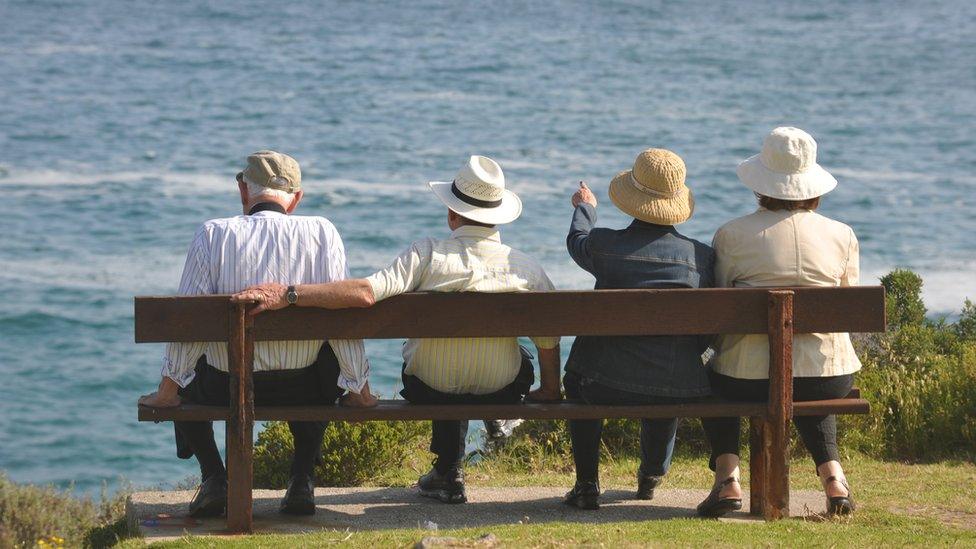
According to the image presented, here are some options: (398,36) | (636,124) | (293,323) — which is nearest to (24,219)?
(636,124)

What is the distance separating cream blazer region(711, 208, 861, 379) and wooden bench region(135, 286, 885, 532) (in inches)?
5.8

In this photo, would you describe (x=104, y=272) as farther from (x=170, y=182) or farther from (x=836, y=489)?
(x=836, y=489)

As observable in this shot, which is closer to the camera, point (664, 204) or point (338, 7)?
point (664, 204)

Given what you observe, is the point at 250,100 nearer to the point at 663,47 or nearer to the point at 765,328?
the point at 663,47

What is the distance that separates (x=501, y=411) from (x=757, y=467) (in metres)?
1.00

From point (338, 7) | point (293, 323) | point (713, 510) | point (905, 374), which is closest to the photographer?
point (293, 323)

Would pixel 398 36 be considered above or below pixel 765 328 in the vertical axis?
above

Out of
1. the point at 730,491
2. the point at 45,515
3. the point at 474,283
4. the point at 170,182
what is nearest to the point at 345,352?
the point at 474,283

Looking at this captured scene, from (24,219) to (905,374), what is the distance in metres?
18.8

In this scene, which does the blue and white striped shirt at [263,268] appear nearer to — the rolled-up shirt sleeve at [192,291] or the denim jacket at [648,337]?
the rolled-up shirt sleeve at [192,291]

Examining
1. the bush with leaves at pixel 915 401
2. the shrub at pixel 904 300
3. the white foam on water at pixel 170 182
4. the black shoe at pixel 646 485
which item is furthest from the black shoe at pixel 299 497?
the white foam on water at pixel 170 182

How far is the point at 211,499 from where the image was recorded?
4.98 metres

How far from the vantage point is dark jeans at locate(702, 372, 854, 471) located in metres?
4.91

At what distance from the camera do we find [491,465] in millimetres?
6812
